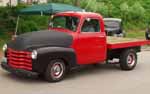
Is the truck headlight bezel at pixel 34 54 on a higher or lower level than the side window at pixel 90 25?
lower

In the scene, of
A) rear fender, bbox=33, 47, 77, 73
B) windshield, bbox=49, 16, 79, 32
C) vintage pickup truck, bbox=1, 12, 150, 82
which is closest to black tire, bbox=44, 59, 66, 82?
vintage pickup truck, bbox=1, 12, 150, 82

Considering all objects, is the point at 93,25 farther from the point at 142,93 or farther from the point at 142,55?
the point at 142,55

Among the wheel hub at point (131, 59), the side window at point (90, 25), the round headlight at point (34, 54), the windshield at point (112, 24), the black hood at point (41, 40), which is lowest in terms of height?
the wheel hub at point (131, 59)

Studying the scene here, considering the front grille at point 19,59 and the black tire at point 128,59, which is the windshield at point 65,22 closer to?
the front grille at point 19,59

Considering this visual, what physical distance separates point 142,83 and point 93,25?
7.85 feet

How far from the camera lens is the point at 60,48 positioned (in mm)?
10844

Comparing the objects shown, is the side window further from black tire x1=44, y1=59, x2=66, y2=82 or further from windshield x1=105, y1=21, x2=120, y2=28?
windshield x1=105, y1=21, x2=120, y2=28

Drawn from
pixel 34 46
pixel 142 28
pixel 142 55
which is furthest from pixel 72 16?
pixel 142 28

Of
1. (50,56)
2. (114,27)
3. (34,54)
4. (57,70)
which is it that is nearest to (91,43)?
(57,70)

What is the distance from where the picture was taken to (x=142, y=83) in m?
11.1

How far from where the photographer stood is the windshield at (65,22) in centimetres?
1171

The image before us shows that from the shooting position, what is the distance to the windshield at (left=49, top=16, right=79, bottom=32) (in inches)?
461

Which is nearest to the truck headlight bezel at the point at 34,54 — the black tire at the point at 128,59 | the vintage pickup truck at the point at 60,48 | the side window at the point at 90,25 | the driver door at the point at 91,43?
the vintage pickup truck at the point at 60,48

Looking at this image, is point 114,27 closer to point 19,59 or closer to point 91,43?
point 91,43
